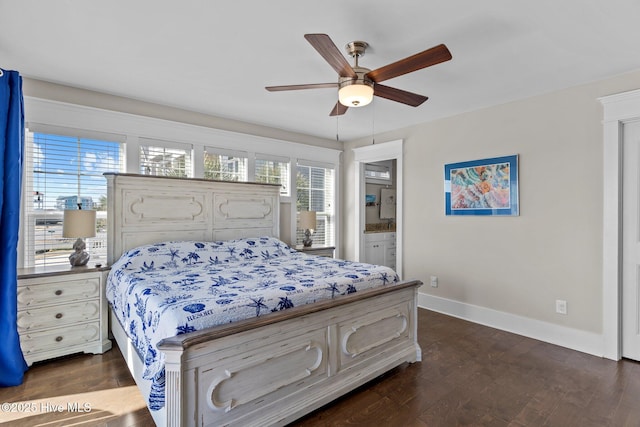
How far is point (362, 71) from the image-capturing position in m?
2.19

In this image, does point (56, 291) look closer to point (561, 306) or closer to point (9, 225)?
point (9, 225)

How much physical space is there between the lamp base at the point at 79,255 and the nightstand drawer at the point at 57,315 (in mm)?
380

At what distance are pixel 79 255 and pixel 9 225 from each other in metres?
0.65

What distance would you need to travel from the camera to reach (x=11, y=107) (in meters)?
2.52

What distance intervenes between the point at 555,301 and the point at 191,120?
447 centimetres

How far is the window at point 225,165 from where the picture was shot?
161 inches

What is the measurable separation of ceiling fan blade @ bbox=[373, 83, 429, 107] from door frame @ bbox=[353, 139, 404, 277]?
207 centimetres

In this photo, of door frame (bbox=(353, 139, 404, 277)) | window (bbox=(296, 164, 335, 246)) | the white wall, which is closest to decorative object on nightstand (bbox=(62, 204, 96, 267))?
window (bbox=(296, 164, 335, 246))

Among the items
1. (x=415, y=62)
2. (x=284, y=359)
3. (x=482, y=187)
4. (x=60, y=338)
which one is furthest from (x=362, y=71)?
(x=60, y=338)

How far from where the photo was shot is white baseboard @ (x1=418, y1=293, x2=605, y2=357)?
3006mm

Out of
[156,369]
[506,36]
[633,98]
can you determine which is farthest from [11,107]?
[633,98]

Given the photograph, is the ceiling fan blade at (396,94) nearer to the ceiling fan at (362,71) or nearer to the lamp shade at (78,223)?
the ceiling fan at (362,71)

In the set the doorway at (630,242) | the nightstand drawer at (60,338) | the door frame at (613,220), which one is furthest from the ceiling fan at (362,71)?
the nightstand drawer at (60,338)

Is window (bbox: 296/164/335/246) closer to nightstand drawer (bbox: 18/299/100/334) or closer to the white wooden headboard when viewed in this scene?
the white wooden headboard
